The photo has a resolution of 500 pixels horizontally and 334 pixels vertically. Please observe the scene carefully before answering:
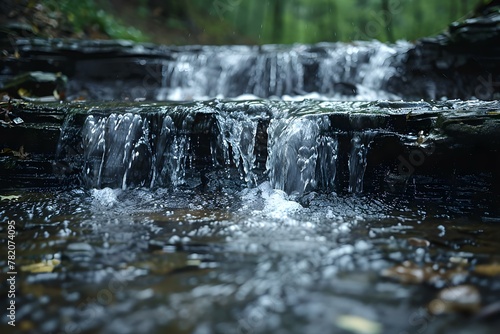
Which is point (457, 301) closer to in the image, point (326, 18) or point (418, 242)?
point (418, 242)

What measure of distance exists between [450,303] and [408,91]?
584 cm

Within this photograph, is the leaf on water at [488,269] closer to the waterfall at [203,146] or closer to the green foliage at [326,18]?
the waterfall at [203,146]

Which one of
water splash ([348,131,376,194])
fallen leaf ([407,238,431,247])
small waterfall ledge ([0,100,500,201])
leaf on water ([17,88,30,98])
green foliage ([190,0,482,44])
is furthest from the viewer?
green foliage ([190,0,482,44])

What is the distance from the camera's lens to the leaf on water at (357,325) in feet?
5.06

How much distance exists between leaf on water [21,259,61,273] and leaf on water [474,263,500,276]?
2.49 meters

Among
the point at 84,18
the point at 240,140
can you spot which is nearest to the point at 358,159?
the point at 240,140

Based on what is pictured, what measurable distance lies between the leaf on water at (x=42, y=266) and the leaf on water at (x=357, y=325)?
171 cm

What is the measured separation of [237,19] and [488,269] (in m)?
22.5

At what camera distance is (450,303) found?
5.63ft

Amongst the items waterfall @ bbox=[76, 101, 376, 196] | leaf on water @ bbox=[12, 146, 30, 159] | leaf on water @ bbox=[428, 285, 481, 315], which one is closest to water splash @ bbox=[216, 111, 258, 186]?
waterfall @ bbox=[76, 101, 376, 196]

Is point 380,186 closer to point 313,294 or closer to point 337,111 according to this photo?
point 337,111

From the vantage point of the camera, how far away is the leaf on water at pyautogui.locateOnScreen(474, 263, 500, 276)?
201 centimetres

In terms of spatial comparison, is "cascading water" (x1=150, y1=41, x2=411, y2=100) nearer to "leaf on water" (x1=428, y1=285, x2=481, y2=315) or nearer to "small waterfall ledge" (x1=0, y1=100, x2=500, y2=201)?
"small waterfall ledge" (x1=0, y1=100, x2=500, y2=201)

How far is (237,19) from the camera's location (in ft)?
73.0
